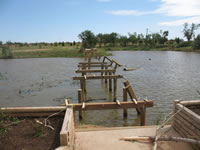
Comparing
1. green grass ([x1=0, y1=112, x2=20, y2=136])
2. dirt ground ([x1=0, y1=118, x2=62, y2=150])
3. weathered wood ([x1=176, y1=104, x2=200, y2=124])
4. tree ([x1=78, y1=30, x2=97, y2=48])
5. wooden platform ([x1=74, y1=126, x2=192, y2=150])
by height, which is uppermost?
tree ([x1=78, y1=30, x2=97, y2=48])

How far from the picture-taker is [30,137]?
4285mm

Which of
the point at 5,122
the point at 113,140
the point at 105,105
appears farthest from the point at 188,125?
the point at 5,122

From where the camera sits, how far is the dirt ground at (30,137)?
394 centimetres

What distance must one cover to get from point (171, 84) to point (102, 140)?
13466 mm

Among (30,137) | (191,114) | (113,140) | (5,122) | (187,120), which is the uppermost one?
(191,114)

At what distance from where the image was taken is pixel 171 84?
16688 mm

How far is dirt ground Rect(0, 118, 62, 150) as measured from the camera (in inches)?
155

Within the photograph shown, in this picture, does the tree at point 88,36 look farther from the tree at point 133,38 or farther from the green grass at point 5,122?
the green grass at point 5,122

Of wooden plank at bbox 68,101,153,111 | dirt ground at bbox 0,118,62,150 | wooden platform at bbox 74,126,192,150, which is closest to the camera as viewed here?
dirt ground at bbox 0,118,62,150

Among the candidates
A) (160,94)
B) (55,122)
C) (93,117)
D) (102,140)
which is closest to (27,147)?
(55,122)

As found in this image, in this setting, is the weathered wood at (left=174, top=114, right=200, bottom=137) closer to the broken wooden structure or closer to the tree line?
the broken wooden structure

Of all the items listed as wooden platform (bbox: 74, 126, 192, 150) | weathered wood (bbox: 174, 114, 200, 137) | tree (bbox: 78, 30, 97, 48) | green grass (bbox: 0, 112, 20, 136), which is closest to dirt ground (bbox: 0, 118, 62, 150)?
green grass (bbox: 0, 112, 20, 136)

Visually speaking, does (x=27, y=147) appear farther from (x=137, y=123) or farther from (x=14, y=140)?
(x=137, y=123)

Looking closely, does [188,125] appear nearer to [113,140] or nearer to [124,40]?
[113,140]
